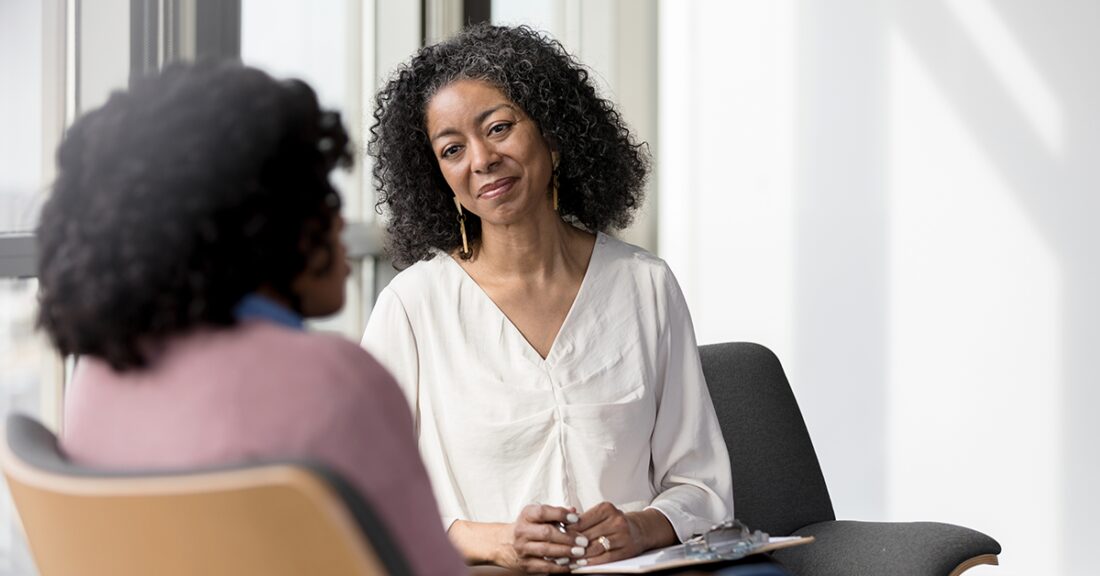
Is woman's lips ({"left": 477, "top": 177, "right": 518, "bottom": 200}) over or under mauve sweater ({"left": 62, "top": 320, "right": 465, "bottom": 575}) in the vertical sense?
over

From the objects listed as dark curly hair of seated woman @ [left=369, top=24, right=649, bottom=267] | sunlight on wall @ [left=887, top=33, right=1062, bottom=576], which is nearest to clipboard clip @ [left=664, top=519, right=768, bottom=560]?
dark curly hair of seated woman @ [left=369, top=24, right=649, bottom=267]

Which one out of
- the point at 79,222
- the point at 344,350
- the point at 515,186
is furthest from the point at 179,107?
the point at 515,186

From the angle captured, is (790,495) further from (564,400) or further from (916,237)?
(916,237)

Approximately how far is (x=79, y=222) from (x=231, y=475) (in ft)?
0.84

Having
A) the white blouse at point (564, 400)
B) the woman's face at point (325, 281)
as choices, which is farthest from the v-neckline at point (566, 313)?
the woman's face at point (325, 281)

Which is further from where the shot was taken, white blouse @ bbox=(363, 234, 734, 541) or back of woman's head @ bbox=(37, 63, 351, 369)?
white blouse @ bbox=(363, 234, 734, 541)

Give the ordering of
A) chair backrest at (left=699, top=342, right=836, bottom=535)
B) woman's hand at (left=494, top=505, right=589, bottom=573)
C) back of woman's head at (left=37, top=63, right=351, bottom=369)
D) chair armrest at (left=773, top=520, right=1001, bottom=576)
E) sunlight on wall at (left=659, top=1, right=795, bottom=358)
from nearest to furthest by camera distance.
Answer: back of woman's head at (left=37, top=63, right=351, bottom=369), woman's hand at (left=494, top=505, right=589, bottom=573), chair armrest at (left=773, top=520, right=1001, bottom=576), chair backrest at (left=699, top=342, right=836, bottom=535), sunlight on wall at (left=659, top=1, right=795, bottom=358)

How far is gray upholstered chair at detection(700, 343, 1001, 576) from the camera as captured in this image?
2.46 m

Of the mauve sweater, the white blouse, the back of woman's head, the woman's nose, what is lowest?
the white blouse

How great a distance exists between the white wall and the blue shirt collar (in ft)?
11.3

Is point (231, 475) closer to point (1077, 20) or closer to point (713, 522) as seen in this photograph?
point (713, 522)

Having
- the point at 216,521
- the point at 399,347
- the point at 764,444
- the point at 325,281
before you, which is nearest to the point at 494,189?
the point at 399,347

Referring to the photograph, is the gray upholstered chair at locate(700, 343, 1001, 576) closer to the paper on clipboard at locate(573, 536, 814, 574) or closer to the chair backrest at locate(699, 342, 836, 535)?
the chair backrest at locate(699, 342, 836, 535)

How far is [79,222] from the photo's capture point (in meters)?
0.96
